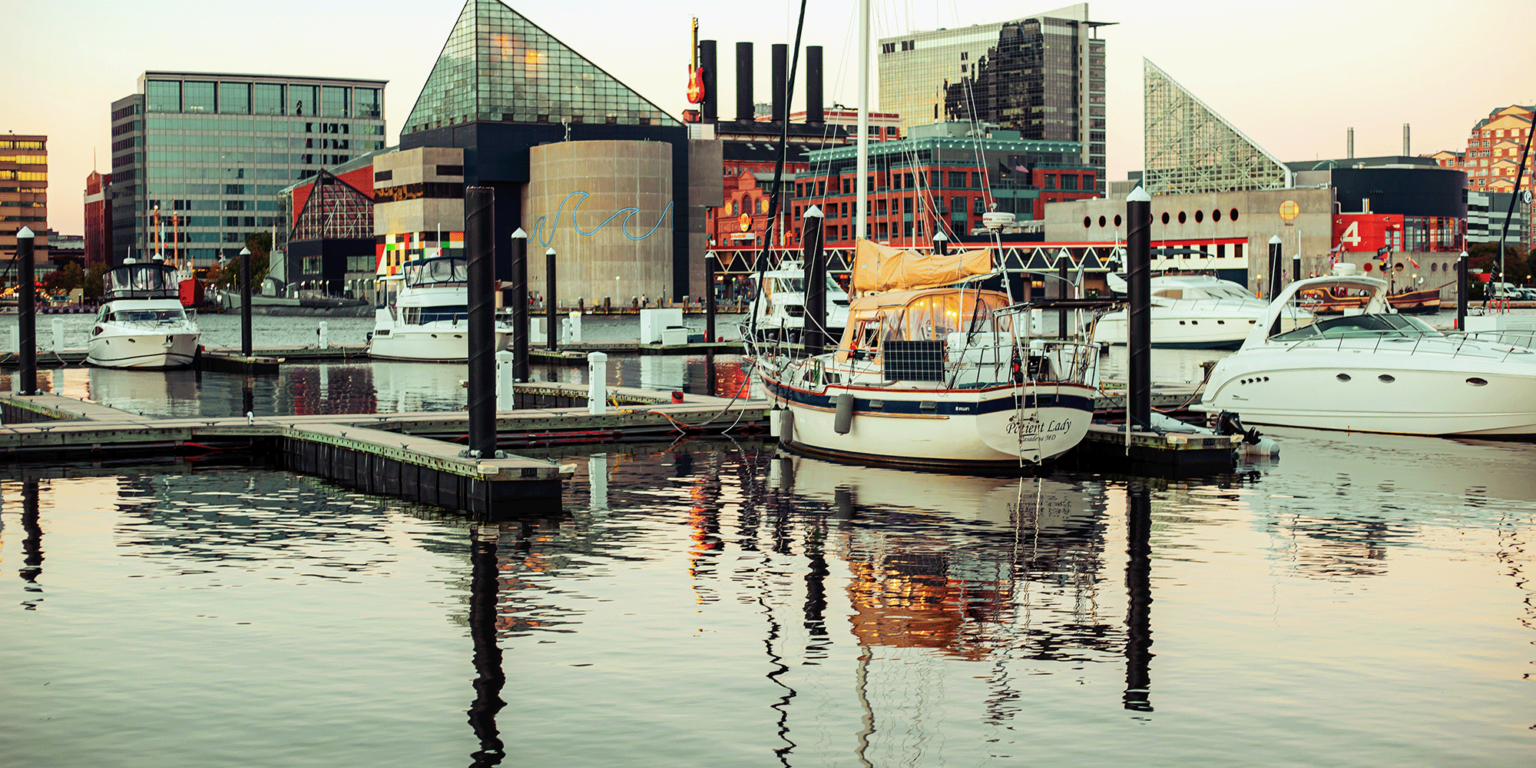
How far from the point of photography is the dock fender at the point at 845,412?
91.0 feet

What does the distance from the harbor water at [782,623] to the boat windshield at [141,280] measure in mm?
32691

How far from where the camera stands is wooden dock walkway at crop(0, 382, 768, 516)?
73.3 feet

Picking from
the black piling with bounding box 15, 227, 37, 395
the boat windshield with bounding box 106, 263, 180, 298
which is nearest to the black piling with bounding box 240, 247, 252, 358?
the boat windshield with bounding box 106, 263, 180, 298

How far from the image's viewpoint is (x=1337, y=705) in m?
12.1

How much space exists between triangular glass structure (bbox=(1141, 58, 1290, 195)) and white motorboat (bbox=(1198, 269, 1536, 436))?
459 feet

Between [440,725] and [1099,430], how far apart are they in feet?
61.0

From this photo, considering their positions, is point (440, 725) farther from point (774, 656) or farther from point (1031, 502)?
point (1031, 502)

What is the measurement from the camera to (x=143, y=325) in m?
56.2

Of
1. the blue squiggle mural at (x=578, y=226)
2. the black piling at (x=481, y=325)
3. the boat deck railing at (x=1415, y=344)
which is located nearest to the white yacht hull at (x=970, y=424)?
the black piling at (x=481, y=325)

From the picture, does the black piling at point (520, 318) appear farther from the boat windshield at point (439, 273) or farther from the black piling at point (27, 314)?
the boat windshield at point (439, 273)

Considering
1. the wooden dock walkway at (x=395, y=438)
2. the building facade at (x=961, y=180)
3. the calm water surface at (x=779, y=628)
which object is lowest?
the calm water surface at (x=779, y=628)

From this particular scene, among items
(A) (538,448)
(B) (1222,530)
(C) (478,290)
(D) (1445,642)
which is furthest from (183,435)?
(D) (1445,642)

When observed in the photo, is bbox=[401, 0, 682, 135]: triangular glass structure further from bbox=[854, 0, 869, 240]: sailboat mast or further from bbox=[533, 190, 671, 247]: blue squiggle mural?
bbox=[854, 0, 869, 240]: sailboat mast

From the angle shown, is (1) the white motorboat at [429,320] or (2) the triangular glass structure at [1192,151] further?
(2) the triangular glass structure at [1192,151]
